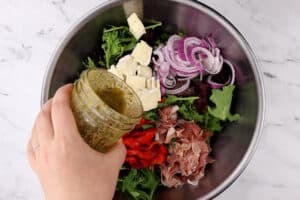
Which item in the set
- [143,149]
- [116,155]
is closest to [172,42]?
[143,149]

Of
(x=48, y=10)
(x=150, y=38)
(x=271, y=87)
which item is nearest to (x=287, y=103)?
(x=271, y=87)

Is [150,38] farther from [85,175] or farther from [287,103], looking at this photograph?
[85,175]

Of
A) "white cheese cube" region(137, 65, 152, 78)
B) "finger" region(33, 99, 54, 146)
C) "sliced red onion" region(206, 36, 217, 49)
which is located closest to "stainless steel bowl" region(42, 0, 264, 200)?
"sliced red onion" region(206, 36, 217, 49)

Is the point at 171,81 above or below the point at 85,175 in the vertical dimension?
above

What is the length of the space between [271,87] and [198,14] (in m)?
0.27

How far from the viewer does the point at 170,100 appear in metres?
1.25

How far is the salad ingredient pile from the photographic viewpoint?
4.06ft

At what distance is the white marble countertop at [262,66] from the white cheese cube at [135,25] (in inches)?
5.2

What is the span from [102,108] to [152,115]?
40cm

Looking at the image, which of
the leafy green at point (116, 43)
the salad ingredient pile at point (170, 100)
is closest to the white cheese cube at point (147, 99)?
the salad ingredient pile at point (170, 100)

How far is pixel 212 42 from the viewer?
49.7 inches

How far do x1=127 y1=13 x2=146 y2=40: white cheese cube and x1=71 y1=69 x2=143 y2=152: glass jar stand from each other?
1.15 ft

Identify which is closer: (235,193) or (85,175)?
(85,175)

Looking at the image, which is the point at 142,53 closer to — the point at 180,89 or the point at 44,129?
the point at 180,89
